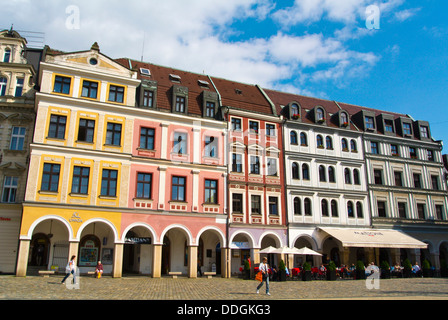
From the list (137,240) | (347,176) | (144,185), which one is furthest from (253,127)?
(137,240)

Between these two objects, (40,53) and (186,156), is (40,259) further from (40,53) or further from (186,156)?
(40,53)

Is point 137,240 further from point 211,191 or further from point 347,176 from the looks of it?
point 347,176

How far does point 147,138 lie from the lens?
30156 mm

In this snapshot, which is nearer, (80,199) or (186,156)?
(80,199)

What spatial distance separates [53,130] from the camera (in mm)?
27047

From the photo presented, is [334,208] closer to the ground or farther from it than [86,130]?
closer to the ground

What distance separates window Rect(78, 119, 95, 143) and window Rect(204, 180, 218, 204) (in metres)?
10.2

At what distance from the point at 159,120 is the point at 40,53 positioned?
47.5 feet

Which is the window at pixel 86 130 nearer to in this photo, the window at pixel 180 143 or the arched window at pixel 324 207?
the window at pixel 180 143

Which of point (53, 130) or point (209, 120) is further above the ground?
point (209, 120)

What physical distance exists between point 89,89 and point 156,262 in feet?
47.7

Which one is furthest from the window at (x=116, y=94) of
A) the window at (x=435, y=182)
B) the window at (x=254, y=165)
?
the window at (x=435, y=182)
